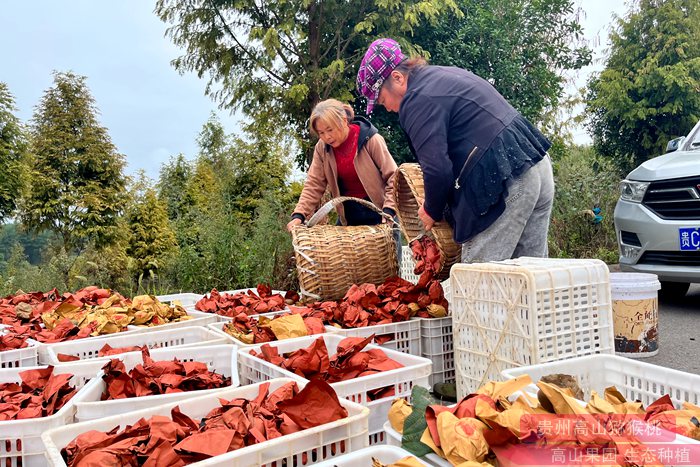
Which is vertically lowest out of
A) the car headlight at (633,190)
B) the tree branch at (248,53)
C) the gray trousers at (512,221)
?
the gray trousers at (512,221)

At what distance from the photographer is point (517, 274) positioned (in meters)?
2.23

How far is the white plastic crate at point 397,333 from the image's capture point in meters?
2.69

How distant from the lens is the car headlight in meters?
5.71

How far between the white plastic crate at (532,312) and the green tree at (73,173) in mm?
15218

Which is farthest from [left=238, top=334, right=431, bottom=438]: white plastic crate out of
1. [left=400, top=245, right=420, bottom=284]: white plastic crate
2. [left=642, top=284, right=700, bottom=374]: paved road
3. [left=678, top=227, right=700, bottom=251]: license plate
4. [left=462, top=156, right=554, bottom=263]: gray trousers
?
[left=678, top=227, right=700, bottom=251]: license plate

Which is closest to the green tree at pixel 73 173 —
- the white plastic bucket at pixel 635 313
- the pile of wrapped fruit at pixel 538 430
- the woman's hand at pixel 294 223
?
the woman's hand at pixel 294 223

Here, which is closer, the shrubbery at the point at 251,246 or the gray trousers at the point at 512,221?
the gray trousers at the point at 512,221

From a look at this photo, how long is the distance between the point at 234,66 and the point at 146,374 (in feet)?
34.2

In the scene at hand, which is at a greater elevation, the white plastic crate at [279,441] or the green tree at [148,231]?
the green tree at [148,231]

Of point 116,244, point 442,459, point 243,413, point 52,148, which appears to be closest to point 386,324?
point 243,413

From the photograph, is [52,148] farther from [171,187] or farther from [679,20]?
[679,20]

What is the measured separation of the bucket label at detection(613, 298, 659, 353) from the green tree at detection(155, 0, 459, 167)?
24.4 feet

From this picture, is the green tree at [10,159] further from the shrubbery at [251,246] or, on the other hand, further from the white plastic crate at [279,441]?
the white plastic crate at [279,441]

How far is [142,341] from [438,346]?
4.74 ft
